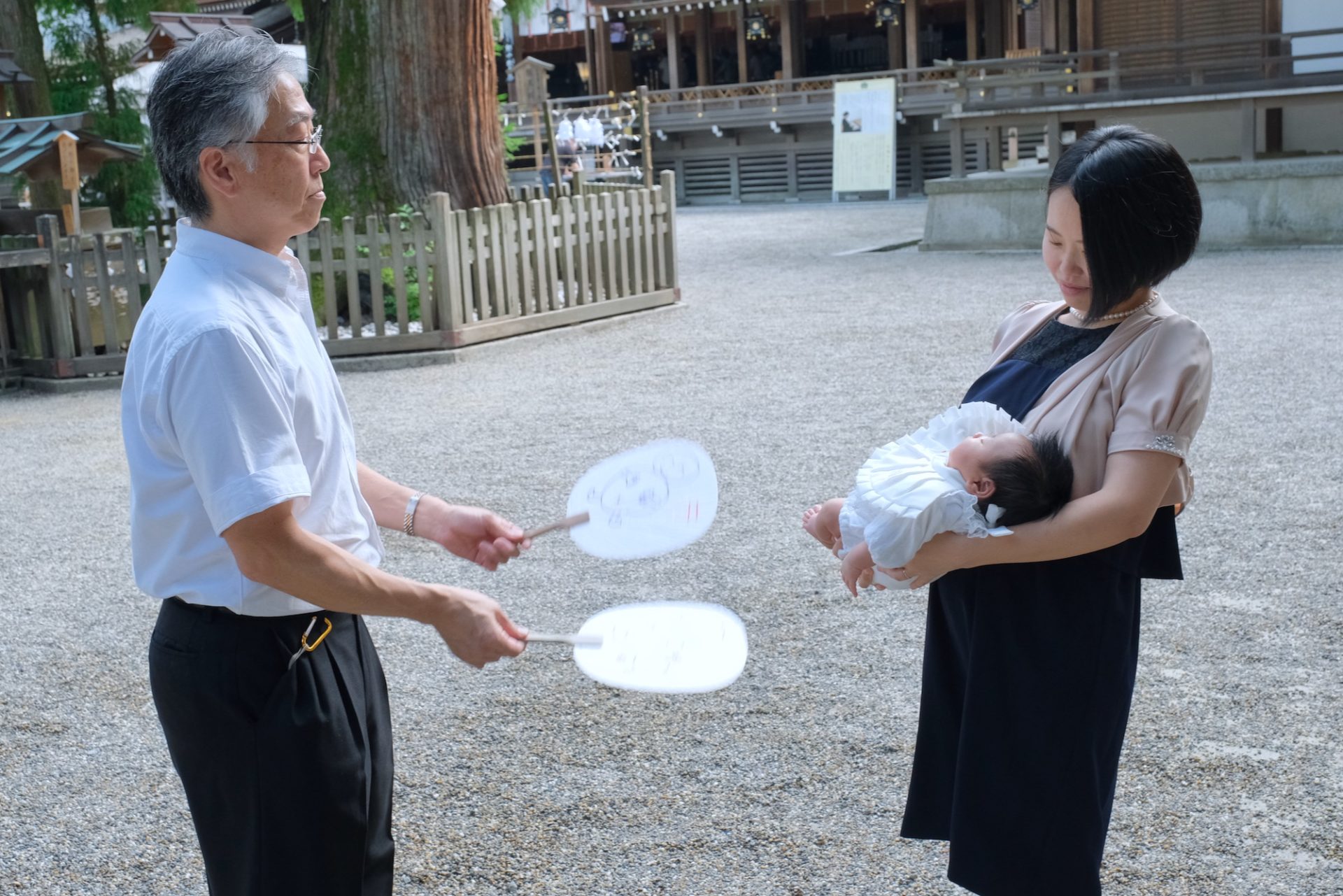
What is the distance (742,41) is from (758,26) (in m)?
0.45

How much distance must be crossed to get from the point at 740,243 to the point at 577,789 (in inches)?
590

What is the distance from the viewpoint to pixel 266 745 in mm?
1647

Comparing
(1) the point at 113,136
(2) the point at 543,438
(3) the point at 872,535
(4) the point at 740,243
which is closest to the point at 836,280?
(4) the point at 740,243

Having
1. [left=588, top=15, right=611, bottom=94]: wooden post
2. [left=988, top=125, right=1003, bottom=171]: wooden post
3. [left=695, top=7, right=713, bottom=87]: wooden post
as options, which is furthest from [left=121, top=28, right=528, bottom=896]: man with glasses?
[left=588, top=15, right=611, bottom=94]: wooden post

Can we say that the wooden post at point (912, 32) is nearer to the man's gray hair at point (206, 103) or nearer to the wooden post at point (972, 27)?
the wooden post at point (972, 27)

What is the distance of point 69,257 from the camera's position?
8.55m

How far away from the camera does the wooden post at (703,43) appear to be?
90.9ft

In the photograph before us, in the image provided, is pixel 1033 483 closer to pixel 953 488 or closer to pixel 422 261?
pixel 953 488

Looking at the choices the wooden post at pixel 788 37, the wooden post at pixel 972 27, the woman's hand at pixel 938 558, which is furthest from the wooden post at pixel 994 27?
the woman's hand at pixel 938 558

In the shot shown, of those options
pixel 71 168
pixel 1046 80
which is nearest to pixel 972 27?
pixel 1046 80

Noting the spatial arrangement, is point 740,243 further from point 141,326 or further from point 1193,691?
point 141,326

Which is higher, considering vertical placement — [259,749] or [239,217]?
[239,217]

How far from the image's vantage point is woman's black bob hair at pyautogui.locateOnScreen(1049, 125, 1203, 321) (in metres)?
1.73

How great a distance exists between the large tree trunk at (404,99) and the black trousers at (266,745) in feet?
28.4
